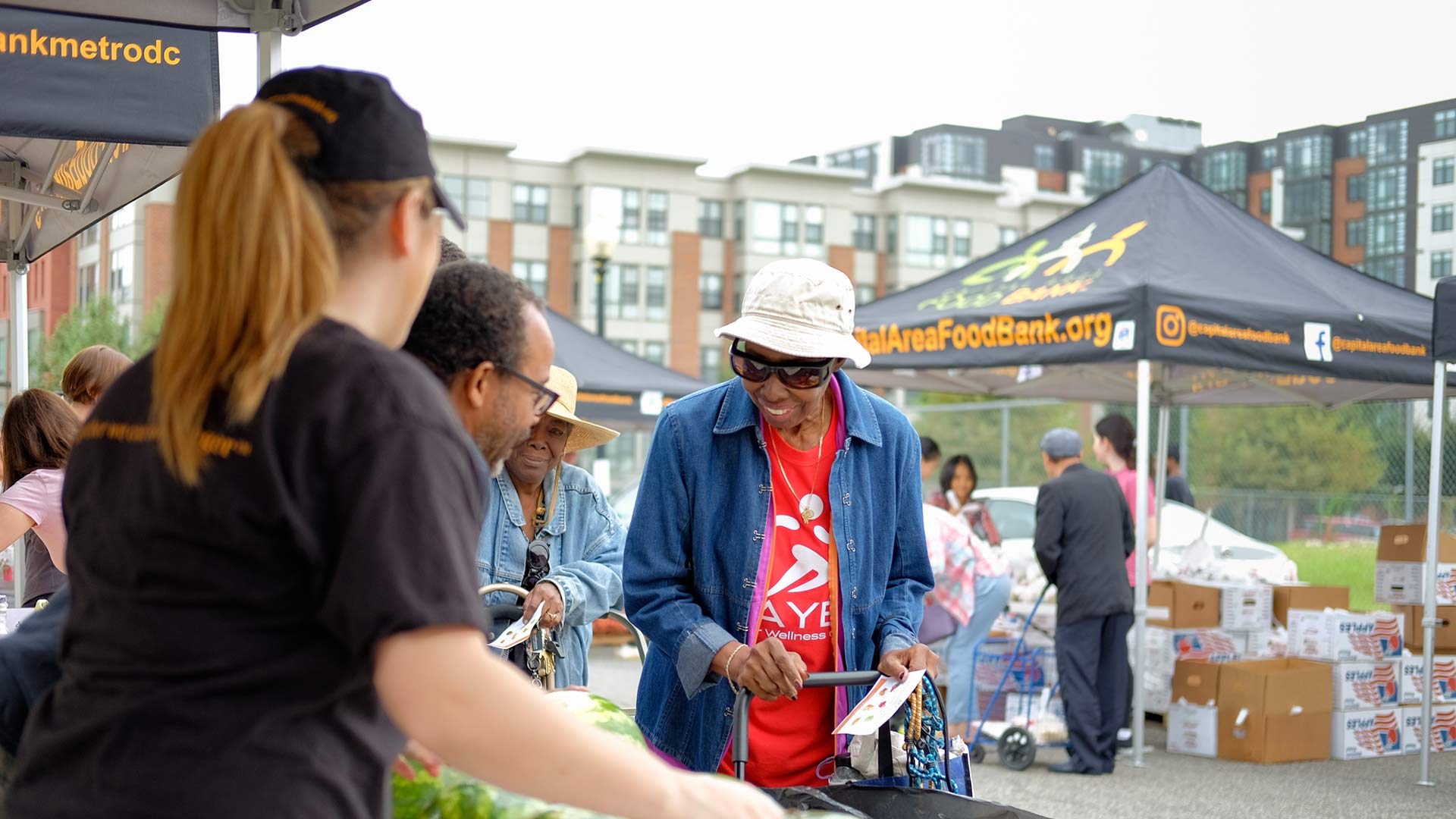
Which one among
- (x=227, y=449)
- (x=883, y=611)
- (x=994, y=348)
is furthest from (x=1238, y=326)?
(x=227, y=449)

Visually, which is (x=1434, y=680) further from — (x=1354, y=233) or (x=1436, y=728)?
(x=1354, y=233)

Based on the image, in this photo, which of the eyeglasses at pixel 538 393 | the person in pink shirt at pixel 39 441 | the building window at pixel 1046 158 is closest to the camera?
the eyeglasses at pixel 538 393

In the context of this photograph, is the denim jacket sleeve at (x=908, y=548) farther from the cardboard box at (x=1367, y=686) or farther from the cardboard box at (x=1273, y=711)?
the cardboard box at (x=1367, y=686)

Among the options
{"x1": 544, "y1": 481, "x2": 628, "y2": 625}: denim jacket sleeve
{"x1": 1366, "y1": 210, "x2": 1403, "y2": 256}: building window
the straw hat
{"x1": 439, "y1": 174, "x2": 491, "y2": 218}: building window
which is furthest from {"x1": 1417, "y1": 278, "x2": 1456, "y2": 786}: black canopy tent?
{"x1": 1366, "y1": 210, "x2": 1403, "y2": 256}: building window

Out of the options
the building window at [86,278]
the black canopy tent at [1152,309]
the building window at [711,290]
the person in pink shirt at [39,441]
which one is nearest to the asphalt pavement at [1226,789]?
the black canopy tent at [1152,309]

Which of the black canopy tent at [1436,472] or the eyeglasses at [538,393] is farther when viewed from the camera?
the black canopy tent at [1436,472]

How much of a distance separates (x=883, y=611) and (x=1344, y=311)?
Answer: 20.5 ft

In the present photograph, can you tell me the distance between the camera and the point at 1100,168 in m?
84.9

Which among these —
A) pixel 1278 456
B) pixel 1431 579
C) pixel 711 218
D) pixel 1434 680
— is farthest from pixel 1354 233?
pixel 1431 579

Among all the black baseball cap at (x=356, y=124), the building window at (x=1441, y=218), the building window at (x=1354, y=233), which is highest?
the building window at (x=1354, y=233)

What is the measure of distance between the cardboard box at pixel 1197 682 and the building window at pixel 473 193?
44610mm

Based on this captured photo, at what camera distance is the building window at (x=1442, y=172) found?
35.9 metres

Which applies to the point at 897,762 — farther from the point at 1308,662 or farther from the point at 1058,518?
the point at 1308,662

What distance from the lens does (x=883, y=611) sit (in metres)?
3.17
